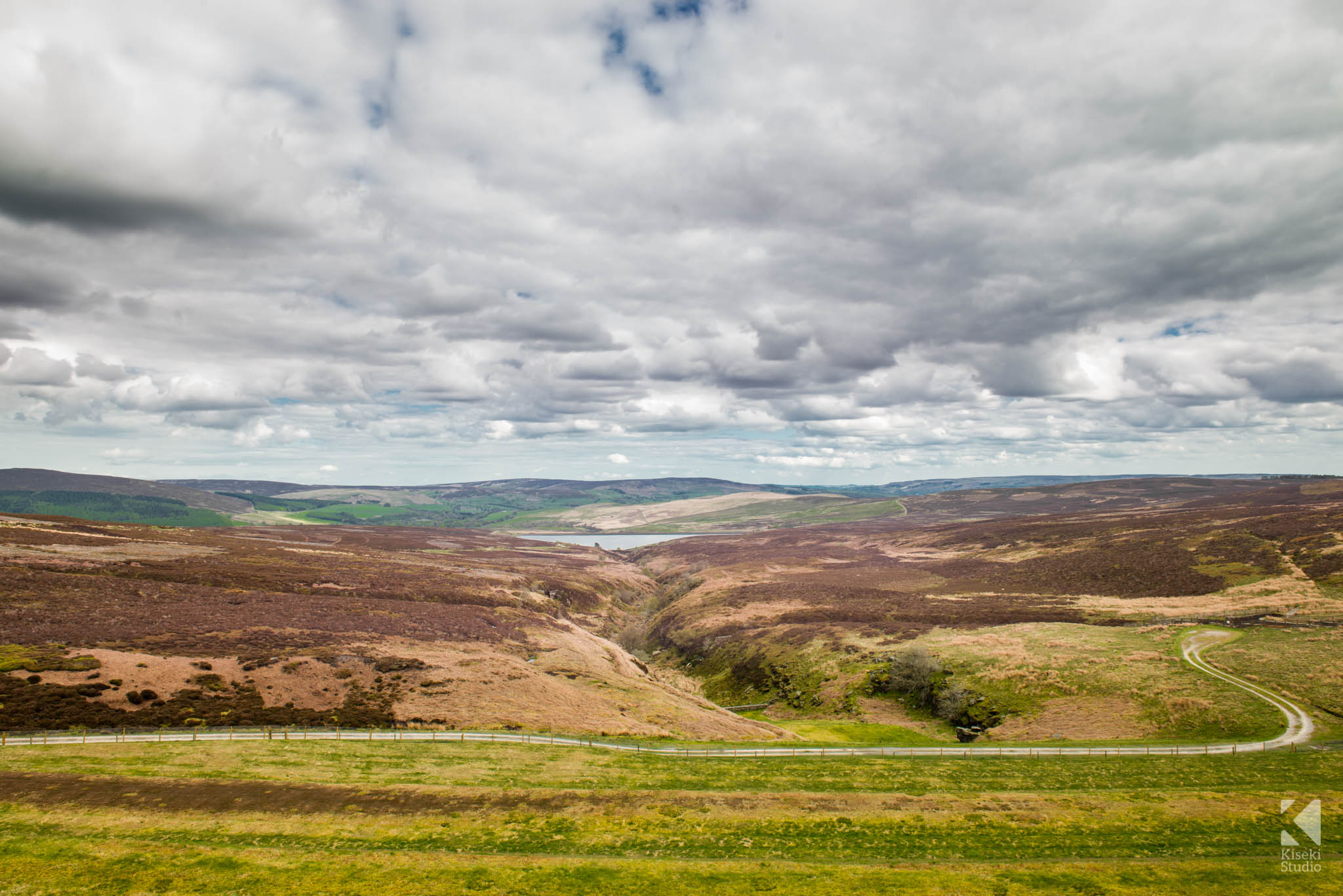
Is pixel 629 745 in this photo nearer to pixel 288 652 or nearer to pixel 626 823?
pixel 626 823

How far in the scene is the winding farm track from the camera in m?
41.6

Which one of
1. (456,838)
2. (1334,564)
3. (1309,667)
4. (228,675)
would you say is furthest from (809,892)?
(1334,564)

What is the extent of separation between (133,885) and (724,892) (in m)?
24.1

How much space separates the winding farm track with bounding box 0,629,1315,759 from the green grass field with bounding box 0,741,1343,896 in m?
2.17

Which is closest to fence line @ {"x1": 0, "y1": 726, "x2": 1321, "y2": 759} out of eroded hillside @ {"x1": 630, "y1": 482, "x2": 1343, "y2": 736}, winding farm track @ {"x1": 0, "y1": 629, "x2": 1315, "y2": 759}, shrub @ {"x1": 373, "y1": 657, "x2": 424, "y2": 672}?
winding farm track @ {"x1": 0, "y1": 629, "x2": 1315, "y2": 759}

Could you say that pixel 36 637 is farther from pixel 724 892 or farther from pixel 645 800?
pixel 724 892

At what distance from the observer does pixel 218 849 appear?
2702 centimetres

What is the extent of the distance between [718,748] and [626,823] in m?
17.3

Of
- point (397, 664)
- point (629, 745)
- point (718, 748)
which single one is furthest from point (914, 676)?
point (397, 664)

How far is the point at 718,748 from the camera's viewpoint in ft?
157

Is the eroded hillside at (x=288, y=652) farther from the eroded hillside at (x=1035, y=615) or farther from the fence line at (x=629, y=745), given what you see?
the eroded hillside at (x=1035, y=615)

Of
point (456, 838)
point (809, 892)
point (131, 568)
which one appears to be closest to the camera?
point (809, 892)

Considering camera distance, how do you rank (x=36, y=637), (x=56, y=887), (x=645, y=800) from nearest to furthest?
1. (x=56, y=887)
2. (x=645, y=800)
3. (x=36, y=637)

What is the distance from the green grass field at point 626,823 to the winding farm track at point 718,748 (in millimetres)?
2167
